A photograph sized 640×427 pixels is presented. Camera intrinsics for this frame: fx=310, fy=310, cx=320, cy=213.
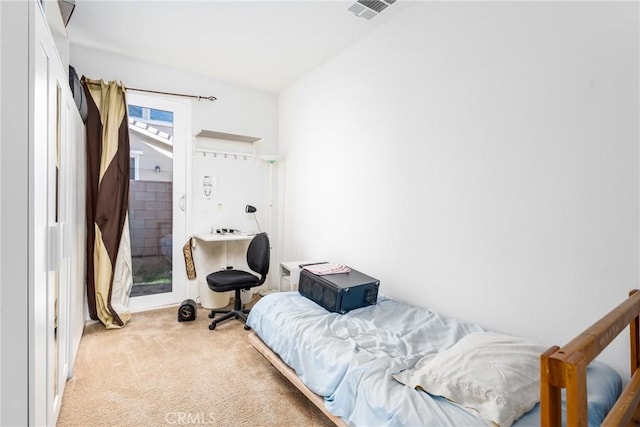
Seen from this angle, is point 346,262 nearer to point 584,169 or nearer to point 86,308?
point 584,169

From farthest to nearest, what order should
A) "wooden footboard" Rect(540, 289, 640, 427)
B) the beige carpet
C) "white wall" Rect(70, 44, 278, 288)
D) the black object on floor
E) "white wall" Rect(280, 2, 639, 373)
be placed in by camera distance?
1. "white wall" Rect(70, 44, 278, 288)
2. the black object on floor
3. the beige carpet
4. "white wall" Rect(280, 2, 639, 373)
5. "wooden footboard" Rect(540, 289, 640, 427)

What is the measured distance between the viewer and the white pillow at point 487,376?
1154mm

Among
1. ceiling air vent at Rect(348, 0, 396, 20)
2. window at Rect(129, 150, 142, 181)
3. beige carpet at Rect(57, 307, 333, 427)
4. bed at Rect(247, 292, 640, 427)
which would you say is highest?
ceiling air vent at Rect(348, 0, 396, 20)

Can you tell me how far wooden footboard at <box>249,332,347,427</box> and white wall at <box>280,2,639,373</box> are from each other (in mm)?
1070

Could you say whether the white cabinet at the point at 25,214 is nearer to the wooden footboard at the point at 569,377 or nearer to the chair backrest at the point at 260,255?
the wooden footboard at the point at 569,377

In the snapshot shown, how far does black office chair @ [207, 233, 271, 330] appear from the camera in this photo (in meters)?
2.90

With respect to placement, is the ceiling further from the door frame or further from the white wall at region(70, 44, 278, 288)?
the door frame

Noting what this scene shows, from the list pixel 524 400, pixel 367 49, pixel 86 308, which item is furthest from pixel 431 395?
pixel 86 308

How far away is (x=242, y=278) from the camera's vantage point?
300 centimetres

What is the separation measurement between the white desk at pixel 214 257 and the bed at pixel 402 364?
124cm

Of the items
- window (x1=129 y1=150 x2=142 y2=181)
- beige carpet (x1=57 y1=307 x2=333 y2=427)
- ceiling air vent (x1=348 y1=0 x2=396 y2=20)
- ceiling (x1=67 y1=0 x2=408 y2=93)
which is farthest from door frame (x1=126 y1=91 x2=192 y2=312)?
ceiling air vent (x1=348 y1=0 x2=396 y2=20)

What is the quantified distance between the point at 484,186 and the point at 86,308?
3.62 metres

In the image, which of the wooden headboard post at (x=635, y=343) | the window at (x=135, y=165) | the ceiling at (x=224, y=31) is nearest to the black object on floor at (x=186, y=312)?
the window at (x=135, y=165)

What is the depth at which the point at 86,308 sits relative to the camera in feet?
9.84
